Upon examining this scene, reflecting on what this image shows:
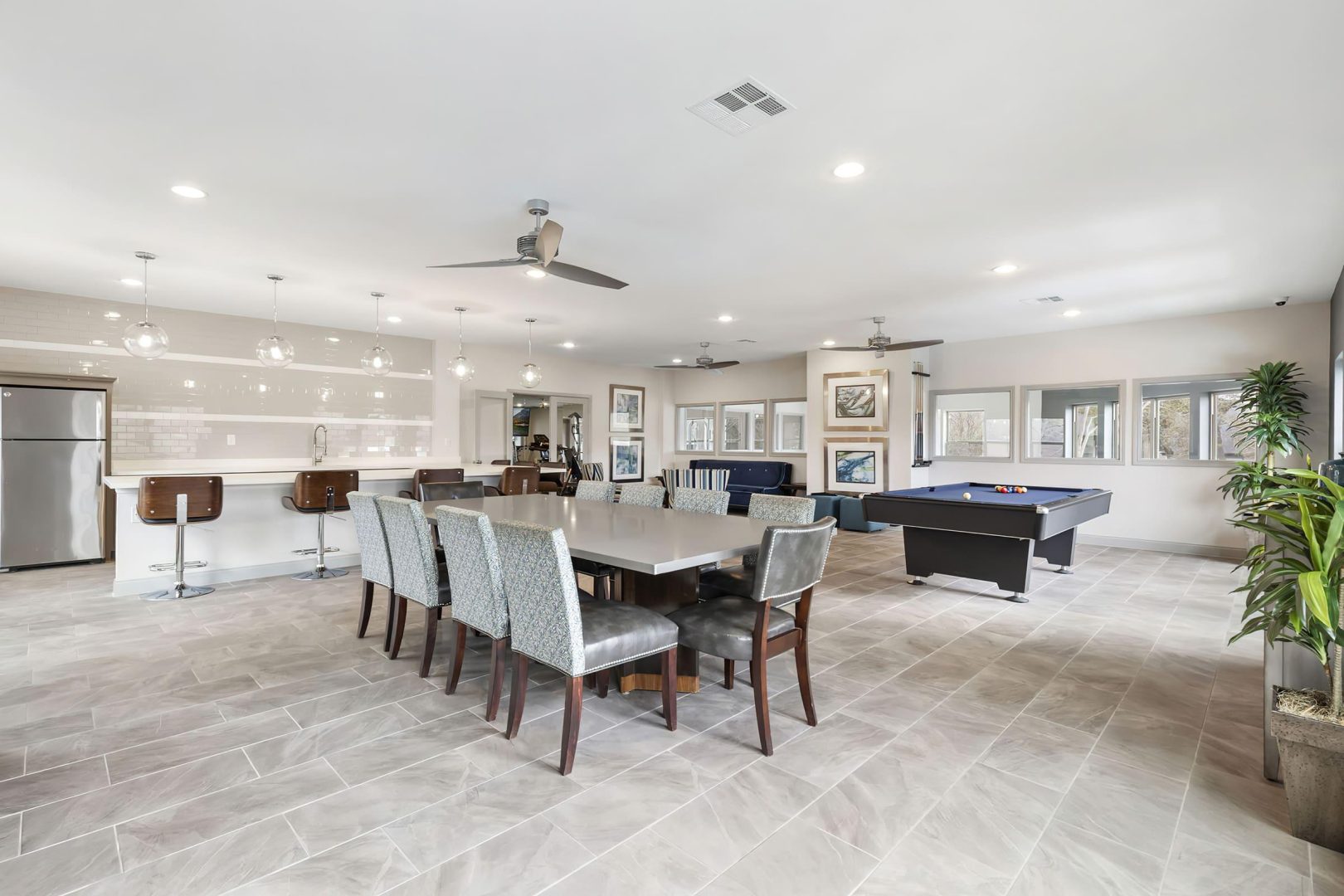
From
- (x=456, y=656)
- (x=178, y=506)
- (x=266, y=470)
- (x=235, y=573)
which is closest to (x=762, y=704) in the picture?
(x=456, y=656)

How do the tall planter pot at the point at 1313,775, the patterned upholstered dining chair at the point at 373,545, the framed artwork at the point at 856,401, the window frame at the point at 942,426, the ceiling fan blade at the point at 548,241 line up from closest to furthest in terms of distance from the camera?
the tall planter pot at the point at 1313,775
the ceiling fan blade at the point at 548,241
the patterned upholstered dining chair at the point at 373,545
the window frame at the point at 942,426
the framed artwork at the point at 856,401

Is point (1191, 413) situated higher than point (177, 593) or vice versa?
point (1191, 413)

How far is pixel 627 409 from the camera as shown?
11.4 m

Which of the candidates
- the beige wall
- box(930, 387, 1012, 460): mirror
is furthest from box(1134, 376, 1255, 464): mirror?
the beige wall

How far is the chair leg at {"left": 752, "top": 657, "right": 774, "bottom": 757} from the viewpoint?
2502 mm

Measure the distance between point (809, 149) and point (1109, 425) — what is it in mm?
6527

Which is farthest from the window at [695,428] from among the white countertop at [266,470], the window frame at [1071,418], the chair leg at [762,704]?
the chair leg at [762,704]

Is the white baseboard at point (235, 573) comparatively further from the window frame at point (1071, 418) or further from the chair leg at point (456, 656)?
the window frame at point (1071, 418)

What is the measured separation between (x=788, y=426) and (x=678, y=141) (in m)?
8.39

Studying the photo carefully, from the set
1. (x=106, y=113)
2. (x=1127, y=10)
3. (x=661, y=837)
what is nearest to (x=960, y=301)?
(x=1127, y=10)

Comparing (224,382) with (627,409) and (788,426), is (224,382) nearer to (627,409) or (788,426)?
(627,409)

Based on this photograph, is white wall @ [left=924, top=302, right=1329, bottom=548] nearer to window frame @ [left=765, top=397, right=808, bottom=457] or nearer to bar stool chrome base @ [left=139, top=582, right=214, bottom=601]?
window frame @ [left=765, top=397, right=808, bottom=457]

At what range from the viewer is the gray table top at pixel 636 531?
95.5 inches

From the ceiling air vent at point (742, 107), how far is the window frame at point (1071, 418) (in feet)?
22.1
